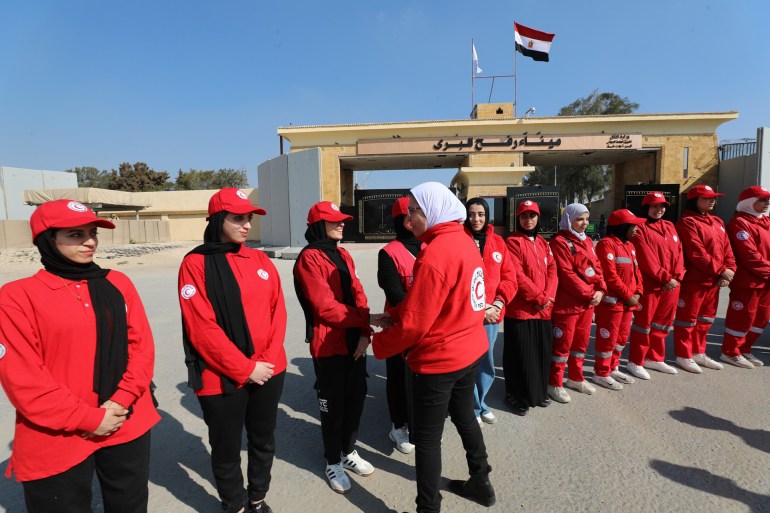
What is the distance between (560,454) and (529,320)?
3.52ft

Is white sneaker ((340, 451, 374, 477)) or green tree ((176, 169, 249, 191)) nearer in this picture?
white sneaker ((340, 451, 374, 477))

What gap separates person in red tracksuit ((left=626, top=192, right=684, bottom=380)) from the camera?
13.5ft

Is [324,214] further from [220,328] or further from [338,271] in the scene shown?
[220,328]

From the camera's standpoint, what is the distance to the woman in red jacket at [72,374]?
58.4 inches

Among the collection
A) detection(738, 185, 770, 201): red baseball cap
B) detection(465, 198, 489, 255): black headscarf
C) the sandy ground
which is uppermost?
detection(738, 185, 770, 201): red baseball cap

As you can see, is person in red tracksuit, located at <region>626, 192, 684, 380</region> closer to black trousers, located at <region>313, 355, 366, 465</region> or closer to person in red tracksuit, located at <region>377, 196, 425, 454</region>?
person in red tracksuit, located at <region>377, 196, 425, 454</region>

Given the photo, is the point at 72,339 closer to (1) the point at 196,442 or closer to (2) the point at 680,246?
(1) the point at 196,442

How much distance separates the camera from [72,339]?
158cm

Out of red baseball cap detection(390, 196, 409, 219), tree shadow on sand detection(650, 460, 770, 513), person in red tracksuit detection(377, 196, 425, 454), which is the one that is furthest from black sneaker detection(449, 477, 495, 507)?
red baseball cap detection(390, 196, 409, 219)

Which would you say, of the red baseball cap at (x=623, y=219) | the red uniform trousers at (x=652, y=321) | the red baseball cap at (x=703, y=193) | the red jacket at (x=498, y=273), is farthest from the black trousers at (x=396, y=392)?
the red baseball cap at (x=703, y=193)

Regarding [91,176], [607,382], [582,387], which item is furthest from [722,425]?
[91,176]

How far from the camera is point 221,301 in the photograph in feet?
6.65

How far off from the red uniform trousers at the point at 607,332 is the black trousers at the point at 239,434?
10.5 feet

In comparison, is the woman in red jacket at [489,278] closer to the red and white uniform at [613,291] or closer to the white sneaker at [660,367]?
the red and white uniform at [613,291]
